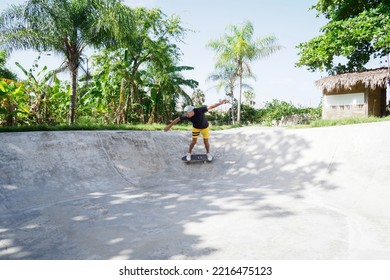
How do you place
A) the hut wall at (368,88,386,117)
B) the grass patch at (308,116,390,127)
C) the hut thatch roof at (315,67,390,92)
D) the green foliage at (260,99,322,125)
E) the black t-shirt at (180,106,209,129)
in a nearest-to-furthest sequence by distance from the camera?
1. the black t-shirt at (180,106,209,129)
2. the grass patch at (308,116,390,127)
3. the hut thatch roof at (315,67,390,92)
4. the hut wall at (368,88,386,117)
5. the green foliage at (260,99,322,125)

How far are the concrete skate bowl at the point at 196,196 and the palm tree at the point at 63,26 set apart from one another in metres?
5.13

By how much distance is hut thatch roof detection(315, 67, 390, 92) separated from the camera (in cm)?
1299

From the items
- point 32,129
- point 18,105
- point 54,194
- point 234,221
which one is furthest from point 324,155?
point 18,105

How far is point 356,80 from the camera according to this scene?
13.6m

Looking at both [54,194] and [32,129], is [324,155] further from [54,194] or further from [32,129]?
[32,129]

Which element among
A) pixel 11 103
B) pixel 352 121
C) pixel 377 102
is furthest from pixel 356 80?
pixel 11 103

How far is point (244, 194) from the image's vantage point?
5.20 meters

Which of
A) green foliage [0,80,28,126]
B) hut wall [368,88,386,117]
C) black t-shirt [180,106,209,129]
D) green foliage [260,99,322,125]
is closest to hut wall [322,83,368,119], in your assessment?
hut wall [368,88,386,117]

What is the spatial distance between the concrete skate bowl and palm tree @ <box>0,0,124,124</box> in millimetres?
5131

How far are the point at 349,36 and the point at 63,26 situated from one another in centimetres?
1206

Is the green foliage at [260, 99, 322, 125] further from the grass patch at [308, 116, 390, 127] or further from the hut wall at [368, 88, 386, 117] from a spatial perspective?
the grass patch at [308, 116, 390, 127]

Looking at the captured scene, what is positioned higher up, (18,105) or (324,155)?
(18,105)

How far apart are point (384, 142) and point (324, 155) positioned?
1254mm

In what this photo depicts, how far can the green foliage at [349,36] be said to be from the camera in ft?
40.3
